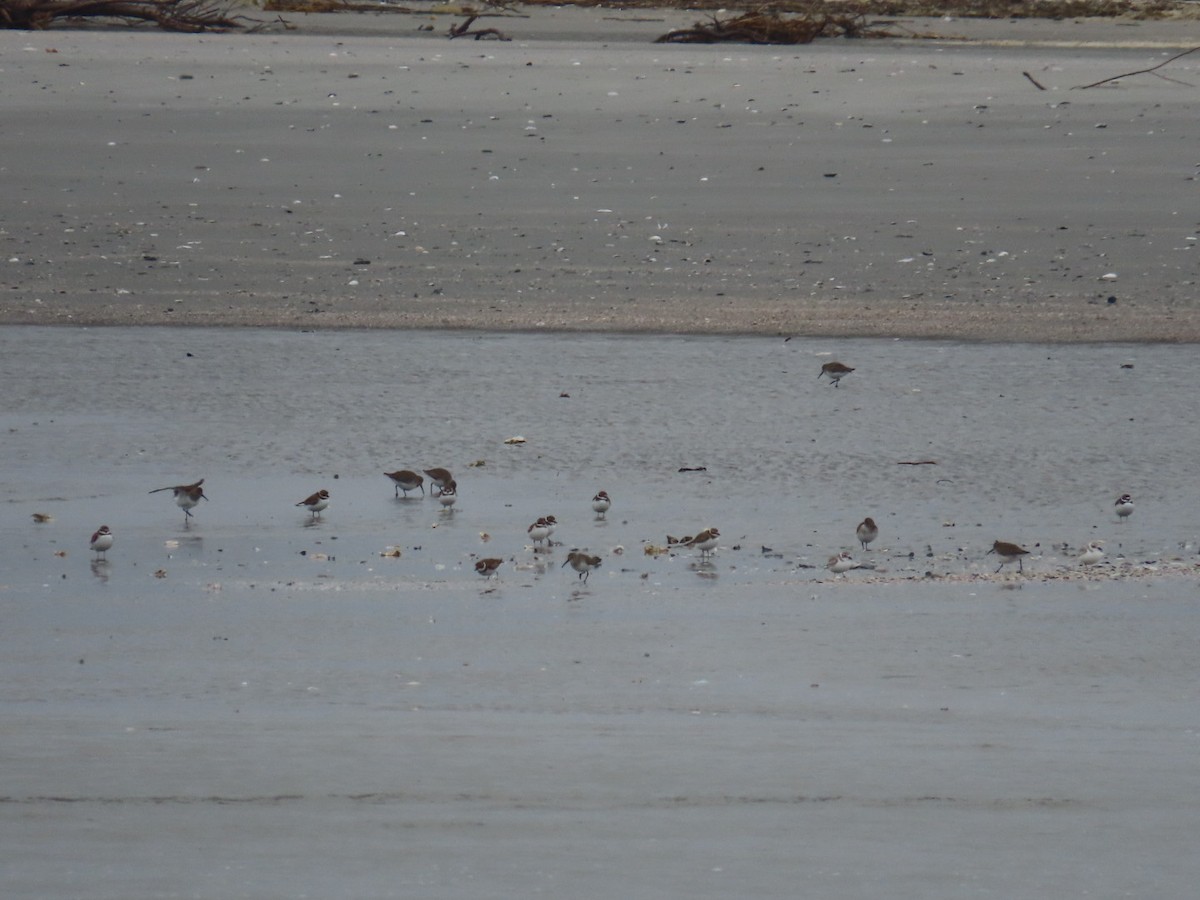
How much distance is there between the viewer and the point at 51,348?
9.54 meters

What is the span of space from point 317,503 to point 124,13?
1466 centimetres

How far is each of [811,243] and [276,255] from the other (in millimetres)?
3248

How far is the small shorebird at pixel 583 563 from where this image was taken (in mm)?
5910

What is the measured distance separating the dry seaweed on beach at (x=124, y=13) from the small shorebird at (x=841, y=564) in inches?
592

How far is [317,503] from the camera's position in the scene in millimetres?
6578

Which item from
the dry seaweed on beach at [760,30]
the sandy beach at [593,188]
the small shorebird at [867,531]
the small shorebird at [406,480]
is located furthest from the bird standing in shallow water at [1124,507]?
the dry seaweed on beach at [760,30]

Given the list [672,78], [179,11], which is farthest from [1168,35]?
[179,11]

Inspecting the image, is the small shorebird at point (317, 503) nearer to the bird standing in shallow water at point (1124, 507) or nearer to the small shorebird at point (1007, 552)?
the small shorebird at point (1007, 552)

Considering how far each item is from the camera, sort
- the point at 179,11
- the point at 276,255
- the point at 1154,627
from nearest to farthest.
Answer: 1. the point at 1154,627
2. the point at 276,255
3. the point at 179,11

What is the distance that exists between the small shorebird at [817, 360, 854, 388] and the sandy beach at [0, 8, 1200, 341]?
1.18 meters

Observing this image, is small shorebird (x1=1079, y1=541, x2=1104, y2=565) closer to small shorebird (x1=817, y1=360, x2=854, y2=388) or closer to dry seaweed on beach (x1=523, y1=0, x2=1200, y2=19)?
small shorebird (x1=817, y1=360, x2=854, y2=388)

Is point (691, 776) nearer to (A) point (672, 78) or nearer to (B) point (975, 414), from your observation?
(B) point (975, 414)

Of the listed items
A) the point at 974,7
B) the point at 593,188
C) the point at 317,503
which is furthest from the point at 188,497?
the point at 974,7

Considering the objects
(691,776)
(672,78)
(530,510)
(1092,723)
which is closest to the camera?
(691,776)
